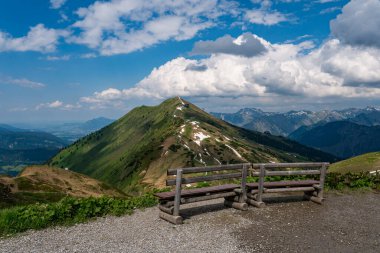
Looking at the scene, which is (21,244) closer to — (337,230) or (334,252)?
(334,252)

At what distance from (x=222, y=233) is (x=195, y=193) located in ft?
10.4

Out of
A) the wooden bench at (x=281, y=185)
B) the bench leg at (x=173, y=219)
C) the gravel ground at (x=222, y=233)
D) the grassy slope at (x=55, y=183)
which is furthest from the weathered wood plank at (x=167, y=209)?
the grassy slope at (x=55, y=183)

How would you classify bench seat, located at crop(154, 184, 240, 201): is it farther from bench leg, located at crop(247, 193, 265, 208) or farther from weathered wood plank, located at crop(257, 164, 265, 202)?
weathered wood plank, located at crop(257, 164, 265, 202)

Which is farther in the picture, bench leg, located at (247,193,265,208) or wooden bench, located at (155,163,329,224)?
bench leg, located at (247,193,265,208)

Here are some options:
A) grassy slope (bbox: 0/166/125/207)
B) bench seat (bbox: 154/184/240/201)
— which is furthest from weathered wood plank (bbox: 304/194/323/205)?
grassy slope (bbox: 0/166/125/207)

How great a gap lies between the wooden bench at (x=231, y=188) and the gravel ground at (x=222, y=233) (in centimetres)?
71

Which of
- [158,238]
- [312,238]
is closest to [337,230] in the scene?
[312,238]

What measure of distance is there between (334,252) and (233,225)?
193 inches

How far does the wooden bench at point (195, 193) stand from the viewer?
57.7 feet

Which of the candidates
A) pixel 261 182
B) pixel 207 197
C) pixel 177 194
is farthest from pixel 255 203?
pixel 177 194

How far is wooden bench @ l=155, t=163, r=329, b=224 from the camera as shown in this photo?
17714 millimetres

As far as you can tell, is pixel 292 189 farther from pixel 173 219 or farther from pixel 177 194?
pixel 173 219

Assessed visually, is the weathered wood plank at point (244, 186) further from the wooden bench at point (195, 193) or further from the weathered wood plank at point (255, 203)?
the weathered wood plank at point (255, 203)

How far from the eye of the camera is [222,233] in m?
16.2
